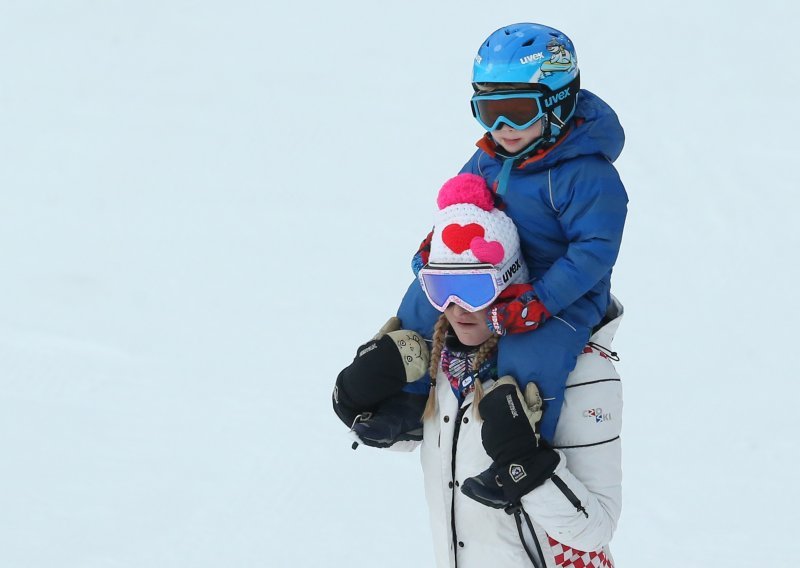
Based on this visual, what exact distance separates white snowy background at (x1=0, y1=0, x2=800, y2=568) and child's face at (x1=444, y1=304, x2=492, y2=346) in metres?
2.30

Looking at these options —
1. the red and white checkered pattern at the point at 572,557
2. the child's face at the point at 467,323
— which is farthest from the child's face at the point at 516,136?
the red and white checkered pattern at the point at 572,557

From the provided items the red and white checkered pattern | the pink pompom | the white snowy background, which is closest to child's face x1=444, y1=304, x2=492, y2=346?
the pink pompom

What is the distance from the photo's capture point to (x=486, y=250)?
2.93m

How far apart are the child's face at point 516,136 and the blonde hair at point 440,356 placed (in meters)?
0.48

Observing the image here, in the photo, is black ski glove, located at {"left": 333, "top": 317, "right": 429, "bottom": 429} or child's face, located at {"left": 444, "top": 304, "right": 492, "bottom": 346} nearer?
child's face, located at {"left": 444, "top": 304, "right": 492, "bottom": 346}

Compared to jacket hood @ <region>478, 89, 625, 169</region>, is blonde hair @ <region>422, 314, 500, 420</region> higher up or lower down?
lower down

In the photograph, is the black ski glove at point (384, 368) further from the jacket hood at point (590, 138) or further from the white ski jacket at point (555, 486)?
the jacket hood at point (590, 138)

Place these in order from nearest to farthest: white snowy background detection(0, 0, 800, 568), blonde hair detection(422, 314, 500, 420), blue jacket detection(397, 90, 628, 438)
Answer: blue jacket detection(397, 90, 628, 438) < blonde hair detection(422, 314, 500, 420) < white snowy background detection(0, 0, 800, 568)

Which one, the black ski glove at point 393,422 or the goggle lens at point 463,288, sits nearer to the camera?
the goggle lens at point 463,288

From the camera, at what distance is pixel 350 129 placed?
8992 millimetres

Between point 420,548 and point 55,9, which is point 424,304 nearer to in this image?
point 420,548

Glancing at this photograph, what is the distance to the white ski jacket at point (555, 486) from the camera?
3.00 m

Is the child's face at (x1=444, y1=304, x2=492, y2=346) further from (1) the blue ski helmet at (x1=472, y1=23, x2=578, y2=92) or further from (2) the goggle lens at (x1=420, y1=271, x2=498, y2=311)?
(1) the blue ski helmet at (x1=472, y1=23, x2=578, y2=92)

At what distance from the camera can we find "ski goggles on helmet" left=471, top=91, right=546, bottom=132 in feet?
9.41
